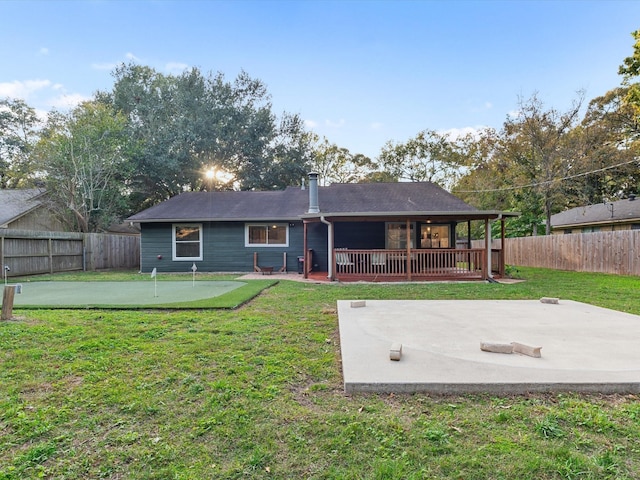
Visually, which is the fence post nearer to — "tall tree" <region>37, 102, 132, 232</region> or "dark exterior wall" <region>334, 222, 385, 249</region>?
"dark exterior wall" <region>334, 222, 385, 249</region>

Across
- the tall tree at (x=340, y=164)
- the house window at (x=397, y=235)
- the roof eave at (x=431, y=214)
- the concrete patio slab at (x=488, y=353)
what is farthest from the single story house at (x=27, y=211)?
the tall tree at (x=340, y=164)

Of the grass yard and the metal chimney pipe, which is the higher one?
the metal chimney pipe

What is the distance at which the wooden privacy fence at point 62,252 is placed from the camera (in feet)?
39.2

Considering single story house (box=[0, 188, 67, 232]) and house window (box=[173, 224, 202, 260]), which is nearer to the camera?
house window (box=[173, 224, 202, 260])

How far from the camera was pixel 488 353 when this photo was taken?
139 inches

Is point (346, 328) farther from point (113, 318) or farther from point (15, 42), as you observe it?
point (15, 42)

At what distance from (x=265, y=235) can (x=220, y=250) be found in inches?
73.5

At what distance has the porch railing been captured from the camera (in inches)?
435

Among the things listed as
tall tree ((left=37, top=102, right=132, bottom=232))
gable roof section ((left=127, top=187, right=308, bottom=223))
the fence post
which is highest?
tall tree ((left=37, top=102, right=132, bottom=232))

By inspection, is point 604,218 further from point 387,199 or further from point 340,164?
point 340,164

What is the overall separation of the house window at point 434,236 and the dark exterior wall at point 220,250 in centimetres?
463

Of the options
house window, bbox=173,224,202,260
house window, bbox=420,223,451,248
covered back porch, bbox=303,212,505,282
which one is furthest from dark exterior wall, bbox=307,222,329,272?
house window, bbox=173,224,202,260

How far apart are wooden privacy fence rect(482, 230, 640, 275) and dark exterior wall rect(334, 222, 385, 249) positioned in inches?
291

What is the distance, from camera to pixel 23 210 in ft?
58.2
